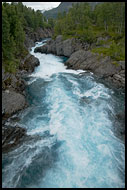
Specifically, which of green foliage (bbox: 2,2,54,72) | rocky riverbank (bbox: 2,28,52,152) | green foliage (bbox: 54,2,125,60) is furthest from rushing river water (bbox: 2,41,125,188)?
green foliage (bbox: 54,2,125,60)

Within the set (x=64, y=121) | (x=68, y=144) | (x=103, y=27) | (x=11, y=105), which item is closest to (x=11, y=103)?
(x=11, y=105)

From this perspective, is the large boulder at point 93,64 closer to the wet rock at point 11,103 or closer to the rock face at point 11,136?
the wet rock at point 11,103

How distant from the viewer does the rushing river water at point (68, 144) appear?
643 inches

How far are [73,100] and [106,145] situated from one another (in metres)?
13.2

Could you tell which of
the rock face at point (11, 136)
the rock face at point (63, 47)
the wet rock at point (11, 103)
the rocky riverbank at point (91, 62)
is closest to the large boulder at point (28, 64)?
the rocky riverbank at point (91, 62)

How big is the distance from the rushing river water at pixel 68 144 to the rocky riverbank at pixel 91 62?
745cm

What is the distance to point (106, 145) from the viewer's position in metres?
20.4

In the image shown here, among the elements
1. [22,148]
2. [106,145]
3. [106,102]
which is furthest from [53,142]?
[106,102]

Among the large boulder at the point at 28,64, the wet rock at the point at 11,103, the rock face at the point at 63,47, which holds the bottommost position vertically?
the wet rock at the point at 11,103

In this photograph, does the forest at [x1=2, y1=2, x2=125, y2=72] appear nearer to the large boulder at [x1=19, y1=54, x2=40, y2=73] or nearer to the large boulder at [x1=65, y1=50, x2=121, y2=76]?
the large boulder at [x1=19, y1=54, x2=40, y2=73]

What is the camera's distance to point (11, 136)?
68.5 ft

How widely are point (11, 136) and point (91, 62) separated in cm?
3647

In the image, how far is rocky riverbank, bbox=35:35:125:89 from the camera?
39844 mm

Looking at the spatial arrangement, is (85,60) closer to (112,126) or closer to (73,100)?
(73,100)
